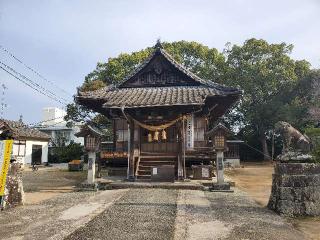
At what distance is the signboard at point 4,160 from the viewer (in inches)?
391

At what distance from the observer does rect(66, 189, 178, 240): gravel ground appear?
711 centimetres

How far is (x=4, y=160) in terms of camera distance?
10.1 metres

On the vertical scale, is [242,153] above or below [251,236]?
above

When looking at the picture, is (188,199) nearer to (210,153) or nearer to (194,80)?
(210,153)

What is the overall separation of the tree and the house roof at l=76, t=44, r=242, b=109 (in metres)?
20.1

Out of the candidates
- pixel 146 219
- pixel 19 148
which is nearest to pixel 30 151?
pixel 19 148

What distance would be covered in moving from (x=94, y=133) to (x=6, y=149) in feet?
18.7

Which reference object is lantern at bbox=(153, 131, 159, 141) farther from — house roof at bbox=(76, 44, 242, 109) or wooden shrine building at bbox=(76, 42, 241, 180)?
house roof at bbox=(76, 44, 242, 109)

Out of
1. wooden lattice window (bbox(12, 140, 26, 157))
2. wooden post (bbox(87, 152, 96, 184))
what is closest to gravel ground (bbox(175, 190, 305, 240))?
wooden post (bbox(87, 152, 96, 184))

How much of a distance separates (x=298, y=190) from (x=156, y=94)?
11717 mm

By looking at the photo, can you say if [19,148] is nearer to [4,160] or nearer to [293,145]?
[4,160]

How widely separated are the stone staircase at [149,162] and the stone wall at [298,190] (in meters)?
8.64

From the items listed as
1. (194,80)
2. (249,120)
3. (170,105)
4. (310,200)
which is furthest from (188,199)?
(249,120)

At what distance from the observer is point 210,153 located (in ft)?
59.6
